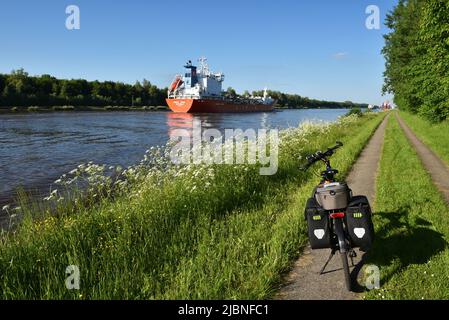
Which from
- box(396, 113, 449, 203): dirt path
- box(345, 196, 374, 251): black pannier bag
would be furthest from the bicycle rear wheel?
box(396, 113, 449, 203): dirt path

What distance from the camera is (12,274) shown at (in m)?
4.49

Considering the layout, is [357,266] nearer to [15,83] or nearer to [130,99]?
[15,83]

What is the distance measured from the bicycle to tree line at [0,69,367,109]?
3244 inches

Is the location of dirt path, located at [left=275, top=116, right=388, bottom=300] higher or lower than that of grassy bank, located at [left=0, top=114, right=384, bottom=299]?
lower

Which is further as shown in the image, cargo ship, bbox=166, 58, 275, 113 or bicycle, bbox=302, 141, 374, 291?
cargo ship, bbox=166, 58, 275, 113

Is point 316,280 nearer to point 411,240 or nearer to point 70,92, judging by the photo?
point 411,240

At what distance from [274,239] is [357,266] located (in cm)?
126

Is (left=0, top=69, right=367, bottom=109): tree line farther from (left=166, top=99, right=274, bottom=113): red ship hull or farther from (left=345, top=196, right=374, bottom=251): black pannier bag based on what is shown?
(left=345, top=196, right=374, bottom=251): black pannier bag

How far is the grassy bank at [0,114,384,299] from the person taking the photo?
4348 mm

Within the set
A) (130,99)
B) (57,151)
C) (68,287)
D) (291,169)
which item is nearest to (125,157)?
(57,151)

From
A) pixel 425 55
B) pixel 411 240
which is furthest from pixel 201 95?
pixel 411 240

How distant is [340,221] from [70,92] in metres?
105

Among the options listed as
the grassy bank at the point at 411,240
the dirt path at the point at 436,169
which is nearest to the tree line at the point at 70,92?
the dirt path at the point at 436,169

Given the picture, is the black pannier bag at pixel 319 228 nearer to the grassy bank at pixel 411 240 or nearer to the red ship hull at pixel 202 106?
the grassy bank at pixel 411 240
